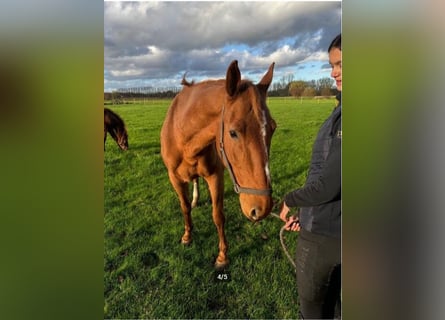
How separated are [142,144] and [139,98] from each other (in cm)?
24

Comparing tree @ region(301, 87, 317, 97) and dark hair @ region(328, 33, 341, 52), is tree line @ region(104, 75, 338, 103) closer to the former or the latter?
tree @ region(301, 87, 317, 97)

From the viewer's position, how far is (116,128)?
1.57m

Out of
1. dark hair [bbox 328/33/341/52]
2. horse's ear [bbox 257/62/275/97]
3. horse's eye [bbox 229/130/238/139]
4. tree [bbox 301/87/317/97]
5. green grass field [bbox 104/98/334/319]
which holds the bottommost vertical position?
green grass field [bbox 104/98/334/319]

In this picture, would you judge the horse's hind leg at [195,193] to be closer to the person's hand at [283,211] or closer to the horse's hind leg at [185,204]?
the horse's hind leg at [185,204]

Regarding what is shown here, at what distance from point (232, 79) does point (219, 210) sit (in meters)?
0.68

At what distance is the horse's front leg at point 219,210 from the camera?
1.64m

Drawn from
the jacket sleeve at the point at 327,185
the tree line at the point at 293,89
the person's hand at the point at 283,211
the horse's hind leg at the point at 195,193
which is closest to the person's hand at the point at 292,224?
the person's hand at the point at 283,211

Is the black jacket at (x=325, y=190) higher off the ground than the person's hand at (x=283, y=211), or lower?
higher

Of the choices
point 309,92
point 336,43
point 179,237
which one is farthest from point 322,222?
point 336,43

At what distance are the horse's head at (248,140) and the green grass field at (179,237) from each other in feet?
0.53

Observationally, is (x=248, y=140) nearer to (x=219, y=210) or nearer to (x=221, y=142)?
(x=221, y=142)

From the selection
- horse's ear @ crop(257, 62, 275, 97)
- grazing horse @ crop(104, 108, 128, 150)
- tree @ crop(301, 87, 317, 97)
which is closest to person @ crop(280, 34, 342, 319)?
tree @ crop(301, 87, 317, 97)

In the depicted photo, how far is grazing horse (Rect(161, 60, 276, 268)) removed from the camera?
1.40 metres

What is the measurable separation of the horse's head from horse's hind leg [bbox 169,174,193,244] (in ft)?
1.02
